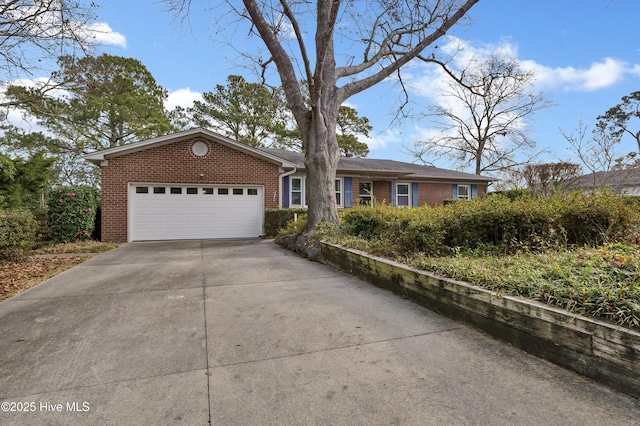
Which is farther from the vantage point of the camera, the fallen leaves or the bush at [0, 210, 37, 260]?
the bush at [0, 210, 37, 260]

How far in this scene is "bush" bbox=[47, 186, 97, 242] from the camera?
31.8 feet

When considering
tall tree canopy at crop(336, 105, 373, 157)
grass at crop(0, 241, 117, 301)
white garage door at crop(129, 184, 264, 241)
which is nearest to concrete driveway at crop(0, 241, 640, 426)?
grass at crop(0, 241, 117, 301)

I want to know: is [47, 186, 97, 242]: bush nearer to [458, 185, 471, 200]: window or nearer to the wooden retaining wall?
the wooden retaining wall

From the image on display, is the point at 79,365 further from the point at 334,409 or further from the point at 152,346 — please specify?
the point at 334,409

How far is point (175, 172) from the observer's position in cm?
1119

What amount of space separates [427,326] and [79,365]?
9.96ft

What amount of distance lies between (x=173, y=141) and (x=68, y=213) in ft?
13.0

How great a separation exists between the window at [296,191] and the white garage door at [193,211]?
7.20 feet

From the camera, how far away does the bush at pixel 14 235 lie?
624cm

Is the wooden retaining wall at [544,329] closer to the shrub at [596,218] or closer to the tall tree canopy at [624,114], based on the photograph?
the shrub at [596,218]

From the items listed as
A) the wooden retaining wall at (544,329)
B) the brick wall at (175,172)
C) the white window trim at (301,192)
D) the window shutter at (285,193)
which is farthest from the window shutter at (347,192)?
the wooden retaining wall at (544,329)

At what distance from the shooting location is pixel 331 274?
5.61 metres

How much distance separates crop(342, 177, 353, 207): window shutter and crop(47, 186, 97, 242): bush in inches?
394

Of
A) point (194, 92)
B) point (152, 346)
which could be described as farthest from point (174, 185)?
point (194, 92)
